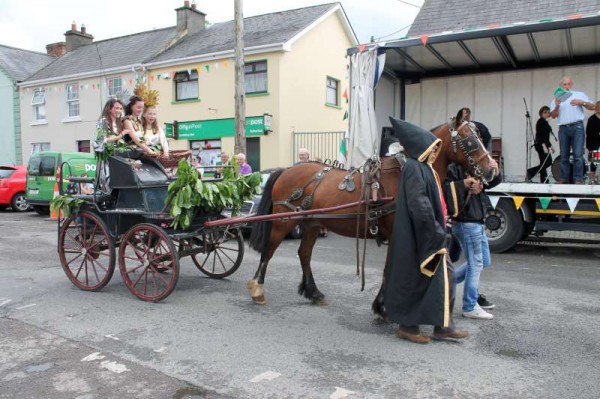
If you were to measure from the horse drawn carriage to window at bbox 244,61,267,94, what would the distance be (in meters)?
13.4

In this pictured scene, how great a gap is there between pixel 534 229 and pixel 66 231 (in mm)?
7401

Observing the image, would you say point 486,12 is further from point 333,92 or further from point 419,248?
point 419,248

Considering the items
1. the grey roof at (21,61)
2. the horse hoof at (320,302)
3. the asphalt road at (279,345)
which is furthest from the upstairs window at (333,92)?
the horse hoof at (320,302)

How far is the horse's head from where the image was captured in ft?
14.9

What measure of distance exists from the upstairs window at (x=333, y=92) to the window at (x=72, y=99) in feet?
39.0

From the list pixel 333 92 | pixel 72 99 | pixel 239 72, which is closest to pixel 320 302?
pixel 239 72

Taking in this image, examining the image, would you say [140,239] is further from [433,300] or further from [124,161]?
[433,300]

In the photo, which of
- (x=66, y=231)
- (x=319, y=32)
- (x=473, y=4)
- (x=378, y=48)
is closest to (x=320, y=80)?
(x=319, y=32)

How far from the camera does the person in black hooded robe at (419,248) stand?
4.11 m

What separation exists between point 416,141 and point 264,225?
2.04 m

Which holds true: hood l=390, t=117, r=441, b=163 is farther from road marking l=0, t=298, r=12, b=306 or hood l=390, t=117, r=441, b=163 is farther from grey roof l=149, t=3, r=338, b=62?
grey roof l=149, t=3, r=338, b=62

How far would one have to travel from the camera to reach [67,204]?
6.42m

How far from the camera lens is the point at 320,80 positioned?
21.0m

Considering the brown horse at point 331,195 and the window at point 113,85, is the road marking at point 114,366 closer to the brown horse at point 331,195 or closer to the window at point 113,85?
the brown horse at point 331,195
